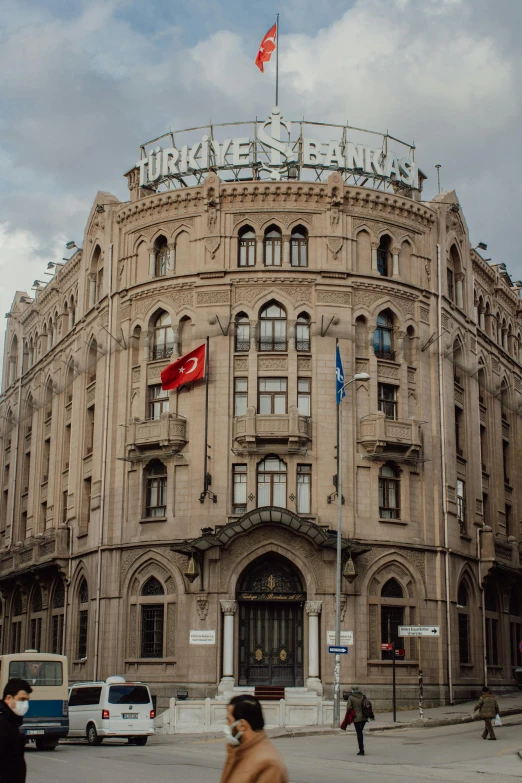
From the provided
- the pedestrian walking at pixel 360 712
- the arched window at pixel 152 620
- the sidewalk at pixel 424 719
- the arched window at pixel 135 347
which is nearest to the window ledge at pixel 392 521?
the sidewalk at pixel 424 719

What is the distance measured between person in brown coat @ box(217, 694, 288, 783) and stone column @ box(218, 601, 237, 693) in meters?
34.5

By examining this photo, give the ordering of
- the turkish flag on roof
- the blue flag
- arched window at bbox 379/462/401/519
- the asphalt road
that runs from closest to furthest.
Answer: the asphalt road < the blue flag < the turkish flag on roof < arched window at bbox 379/462/401/519

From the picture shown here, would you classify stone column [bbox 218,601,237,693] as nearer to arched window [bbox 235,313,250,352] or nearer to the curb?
the curb

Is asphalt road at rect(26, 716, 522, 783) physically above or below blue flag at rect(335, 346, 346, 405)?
Answer: below

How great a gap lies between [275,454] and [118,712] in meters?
16.0

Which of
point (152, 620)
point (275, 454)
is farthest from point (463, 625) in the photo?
point (152, 620)

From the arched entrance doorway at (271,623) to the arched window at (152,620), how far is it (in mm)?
3607

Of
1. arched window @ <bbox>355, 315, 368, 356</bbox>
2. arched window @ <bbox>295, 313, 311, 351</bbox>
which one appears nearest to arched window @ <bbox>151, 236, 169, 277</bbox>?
arched window @ <bbox>295, 313, 311, 351</bbox>

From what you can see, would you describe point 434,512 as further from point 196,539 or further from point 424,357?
point 196,539

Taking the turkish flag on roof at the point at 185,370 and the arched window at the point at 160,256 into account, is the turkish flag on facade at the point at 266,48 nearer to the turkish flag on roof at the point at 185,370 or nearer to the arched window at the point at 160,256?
the arched window at the point at 160,256

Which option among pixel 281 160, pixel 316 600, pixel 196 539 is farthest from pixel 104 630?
pixel 281 160

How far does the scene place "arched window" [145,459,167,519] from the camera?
46562 mm

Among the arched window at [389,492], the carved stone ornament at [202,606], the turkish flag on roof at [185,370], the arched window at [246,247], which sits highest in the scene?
the arched window at [246,247]

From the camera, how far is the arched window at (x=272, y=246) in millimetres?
48125
